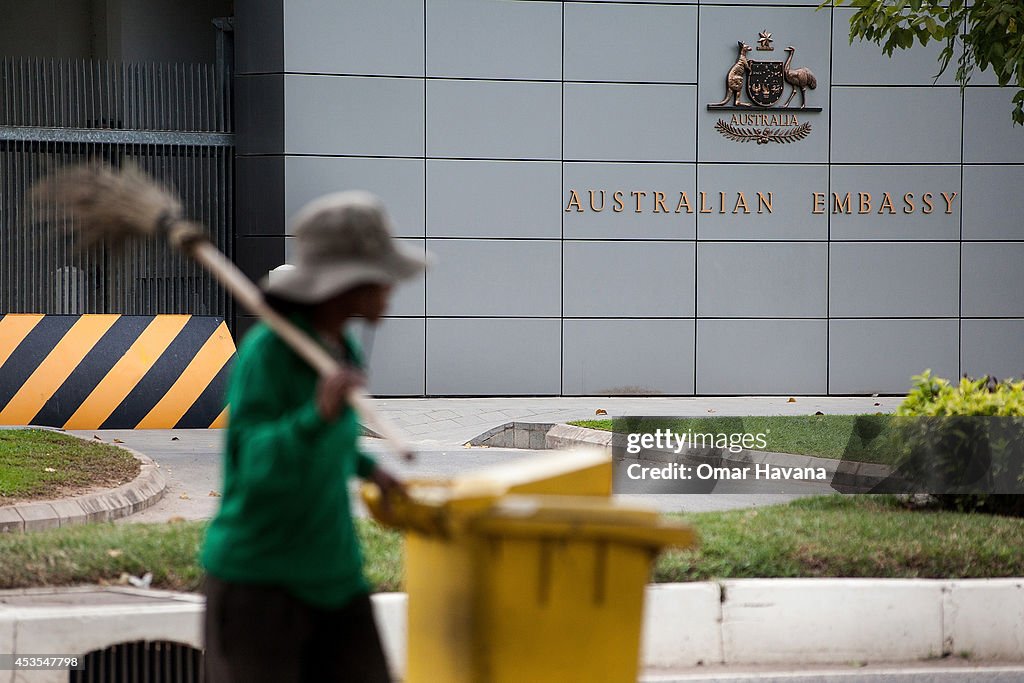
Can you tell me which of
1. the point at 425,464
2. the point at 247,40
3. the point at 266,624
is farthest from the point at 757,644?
the point at 247,40

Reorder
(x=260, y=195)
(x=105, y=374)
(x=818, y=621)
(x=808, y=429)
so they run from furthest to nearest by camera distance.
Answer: (x=260, y=195) → (x=105, y=374) → (x=808, y=429) → (x=818, y=621)

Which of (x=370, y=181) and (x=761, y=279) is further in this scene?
(x=761, y=279)

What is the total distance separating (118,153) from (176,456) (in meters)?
6.88

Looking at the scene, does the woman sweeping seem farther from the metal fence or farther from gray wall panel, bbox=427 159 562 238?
the metal fence

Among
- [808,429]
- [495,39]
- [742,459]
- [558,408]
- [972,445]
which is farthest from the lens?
[495,39]

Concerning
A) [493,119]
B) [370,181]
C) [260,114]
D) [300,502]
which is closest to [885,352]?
[493,119]

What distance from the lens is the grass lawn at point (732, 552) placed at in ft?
19.8

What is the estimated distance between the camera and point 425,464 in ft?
36.2

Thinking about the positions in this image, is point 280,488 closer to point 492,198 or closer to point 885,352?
point 492,198

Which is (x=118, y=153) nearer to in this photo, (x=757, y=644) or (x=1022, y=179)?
(x=1022, y=179)

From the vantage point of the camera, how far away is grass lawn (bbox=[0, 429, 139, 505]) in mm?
8242

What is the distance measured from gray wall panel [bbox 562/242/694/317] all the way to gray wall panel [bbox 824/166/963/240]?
213 cm

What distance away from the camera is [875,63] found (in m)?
16.7

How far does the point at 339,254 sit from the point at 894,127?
15090 millimetres
